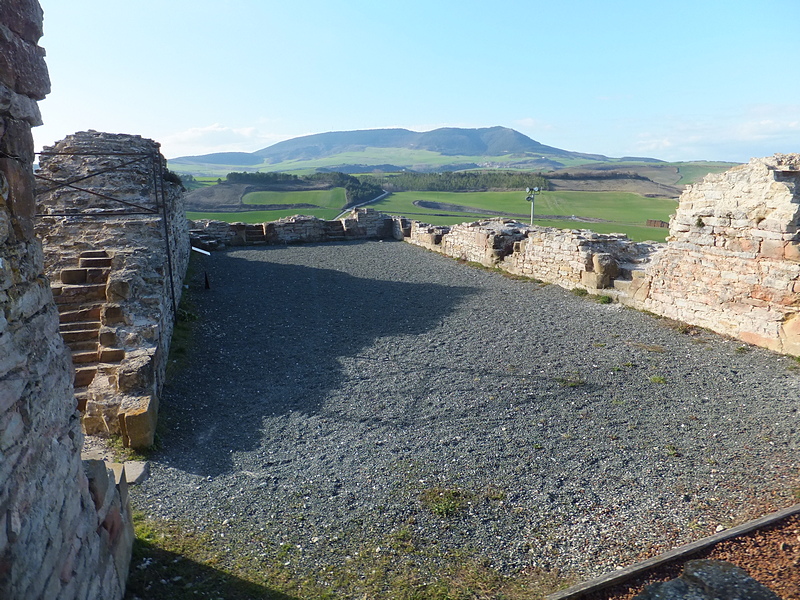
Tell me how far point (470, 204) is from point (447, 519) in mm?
54698

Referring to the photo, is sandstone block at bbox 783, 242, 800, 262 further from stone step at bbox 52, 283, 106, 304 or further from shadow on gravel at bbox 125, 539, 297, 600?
stone step at bbox 52, 283, 106, 304

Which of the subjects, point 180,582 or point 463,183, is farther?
point 463,183

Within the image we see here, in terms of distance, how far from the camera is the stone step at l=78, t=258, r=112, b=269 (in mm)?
9055

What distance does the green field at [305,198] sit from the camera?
168 ft

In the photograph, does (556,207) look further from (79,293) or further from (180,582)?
Answer: (180,582)

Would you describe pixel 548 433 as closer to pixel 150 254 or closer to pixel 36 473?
pixel 36 473

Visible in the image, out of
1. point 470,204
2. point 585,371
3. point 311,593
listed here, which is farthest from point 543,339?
point 470,204

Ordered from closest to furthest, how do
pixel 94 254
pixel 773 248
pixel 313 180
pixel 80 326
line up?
pixel 80 326, pixel 773 248, pixel 94 254, pixel 313 180

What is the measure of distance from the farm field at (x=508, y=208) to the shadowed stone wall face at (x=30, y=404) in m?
36.2

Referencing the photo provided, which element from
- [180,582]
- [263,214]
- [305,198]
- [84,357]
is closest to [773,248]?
[180,582]

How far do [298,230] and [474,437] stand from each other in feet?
56.2

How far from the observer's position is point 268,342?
30.5ft

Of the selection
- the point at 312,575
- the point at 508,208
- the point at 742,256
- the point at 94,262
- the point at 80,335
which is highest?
the point at 94,262

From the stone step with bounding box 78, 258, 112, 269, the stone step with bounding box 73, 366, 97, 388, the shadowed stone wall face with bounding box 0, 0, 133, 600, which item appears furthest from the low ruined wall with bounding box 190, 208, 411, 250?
the shadowed stone wall face with bounding box 0, 0, 133, 600
